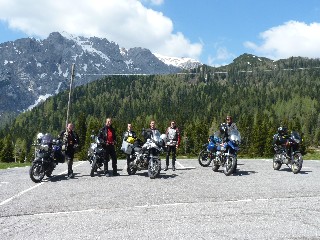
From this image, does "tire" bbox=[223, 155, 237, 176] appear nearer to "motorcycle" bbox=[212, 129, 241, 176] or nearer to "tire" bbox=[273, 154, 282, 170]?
"motorcycle" bbox=[212, 129, 241, 176]

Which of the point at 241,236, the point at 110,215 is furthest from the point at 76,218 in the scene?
the point at 241,236

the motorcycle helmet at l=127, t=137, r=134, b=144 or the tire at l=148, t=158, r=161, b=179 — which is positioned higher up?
the motorcycle helmet at l=127, t=137, r=134, b=144

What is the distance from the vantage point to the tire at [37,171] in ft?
50.1

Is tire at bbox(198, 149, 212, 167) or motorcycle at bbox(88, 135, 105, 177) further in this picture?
tire at bbox(198, 149, 212, 167)

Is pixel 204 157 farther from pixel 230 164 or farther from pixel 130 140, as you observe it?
pixel 130 140

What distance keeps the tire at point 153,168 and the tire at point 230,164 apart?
10.7 ft

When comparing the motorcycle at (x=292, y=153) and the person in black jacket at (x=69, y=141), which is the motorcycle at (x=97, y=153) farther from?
the motorcycle at (x=292, y=153)

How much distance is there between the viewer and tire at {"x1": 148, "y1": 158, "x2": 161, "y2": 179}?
52.5 ft

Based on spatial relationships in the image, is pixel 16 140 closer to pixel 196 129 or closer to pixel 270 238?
pixel 196 129

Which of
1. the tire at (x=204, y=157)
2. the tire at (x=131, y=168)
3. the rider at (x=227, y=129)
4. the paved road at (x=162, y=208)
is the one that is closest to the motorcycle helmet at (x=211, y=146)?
the rider at (x=227, y=129)

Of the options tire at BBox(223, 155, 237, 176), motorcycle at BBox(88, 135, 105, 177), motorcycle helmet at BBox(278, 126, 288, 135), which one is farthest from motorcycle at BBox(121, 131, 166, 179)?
motorcycle helmet at BBox(278, 126, 288, 135)

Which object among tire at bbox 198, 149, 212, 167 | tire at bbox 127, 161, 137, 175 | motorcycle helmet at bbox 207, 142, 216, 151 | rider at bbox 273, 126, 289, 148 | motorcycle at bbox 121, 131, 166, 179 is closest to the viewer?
motorcycle at bbox 121, 131, 166, 179

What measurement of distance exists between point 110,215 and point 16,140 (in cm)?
18446

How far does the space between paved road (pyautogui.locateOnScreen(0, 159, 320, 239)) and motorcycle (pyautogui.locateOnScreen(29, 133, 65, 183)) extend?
1.68 ft
